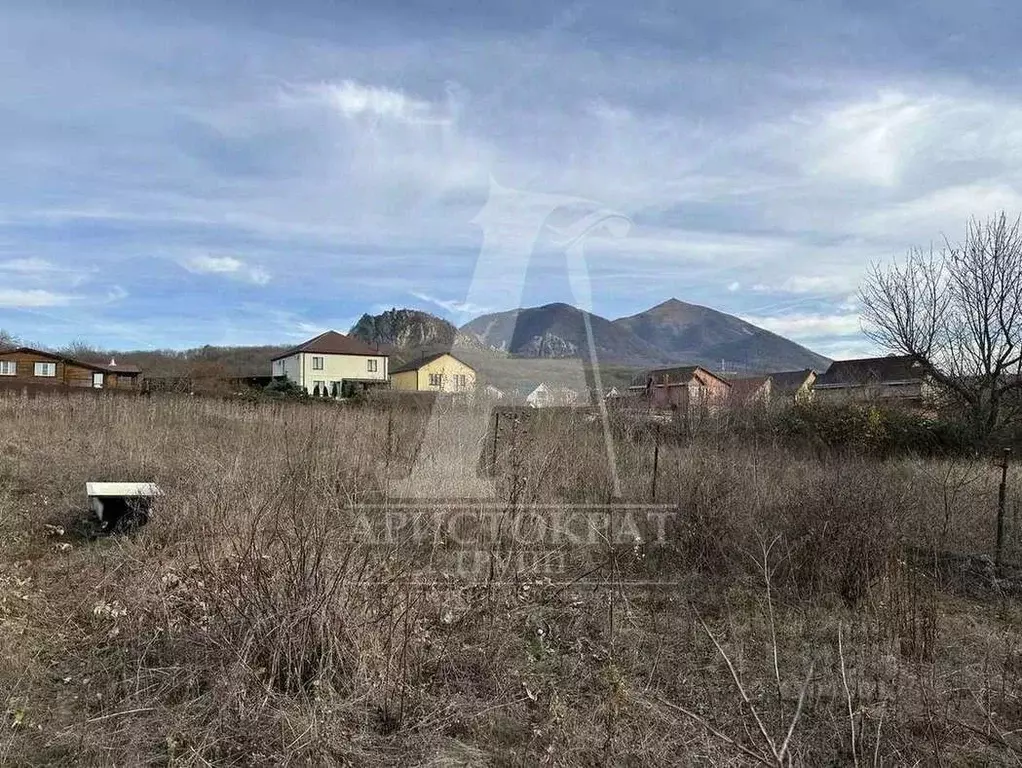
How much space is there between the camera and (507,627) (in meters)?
3.86

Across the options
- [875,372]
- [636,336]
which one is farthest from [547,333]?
[875,372]

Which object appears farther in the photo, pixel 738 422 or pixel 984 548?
pixel 738 422

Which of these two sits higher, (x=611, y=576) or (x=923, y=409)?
(x=923, y=409)

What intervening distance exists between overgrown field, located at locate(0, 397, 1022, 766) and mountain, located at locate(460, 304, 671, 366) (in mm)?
1196

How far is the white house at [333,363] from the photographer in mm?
40250

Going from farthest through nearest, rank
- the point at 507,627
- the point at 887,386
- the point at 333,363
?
the point at 333,363, the point at 887,386, the point at 507,627

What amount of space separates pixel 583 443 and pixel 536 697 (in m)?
5.19

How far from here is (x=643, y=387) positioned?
38.4ft

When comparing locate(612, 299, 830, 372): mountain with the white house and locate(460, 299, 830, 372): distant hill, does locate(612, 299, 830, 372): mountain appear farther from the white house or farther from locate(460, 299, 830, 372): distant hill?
the white house

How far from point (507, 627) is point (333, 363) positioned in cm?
3867

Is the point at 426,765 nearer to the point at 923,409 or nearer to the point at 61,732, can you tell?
the point at 61,732

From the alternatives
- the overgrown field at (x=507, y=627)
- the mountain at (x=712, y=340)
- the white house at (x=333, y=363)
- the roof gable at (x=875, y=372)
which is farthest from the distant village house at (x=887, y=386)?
the white house at (x=333, y=363)

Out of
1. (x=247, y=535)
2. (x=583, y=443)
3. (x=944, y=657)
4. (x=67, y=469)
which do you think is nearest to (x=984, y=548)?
(x=944, y=657)

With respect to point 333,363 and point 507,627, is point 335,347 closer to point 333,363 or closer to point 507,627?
point 333,363
